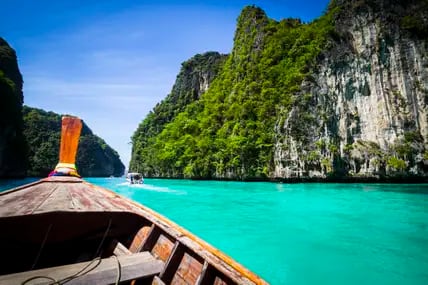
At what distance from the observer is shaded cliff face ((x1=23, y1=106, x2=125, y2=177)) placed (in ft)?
190

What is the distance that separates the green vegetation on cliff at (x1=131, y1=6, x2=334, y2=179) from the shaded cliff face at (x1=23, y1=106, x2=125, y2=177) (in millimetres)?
32079

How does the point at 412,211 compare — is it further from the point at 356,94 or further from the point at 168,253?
the point at 356,94

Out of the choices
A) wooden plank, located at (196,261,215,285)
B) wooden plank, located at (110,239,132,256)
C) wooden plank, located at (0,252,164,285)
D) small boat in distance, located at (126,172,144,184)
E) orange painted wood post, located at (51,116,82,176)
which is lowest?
small boat in distance, located at (126,172,144,184)

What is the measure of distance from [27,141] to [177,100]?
34.4 m

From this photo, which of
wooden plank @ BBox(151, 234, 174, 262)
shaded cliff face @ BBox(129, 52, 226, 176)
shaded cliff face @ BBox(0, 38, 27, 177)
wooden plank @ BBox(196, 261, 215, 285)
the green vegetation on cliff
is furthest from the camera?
shaded cliff face @ BBox(129, 52, 226, 176)

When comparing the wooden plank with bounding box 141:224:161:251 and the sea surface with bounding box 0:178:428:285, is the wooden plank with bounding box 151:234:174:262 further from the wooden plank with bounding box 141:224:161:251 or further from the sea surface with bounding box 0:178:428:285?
the sea surface with bounding box 0:178:428:285

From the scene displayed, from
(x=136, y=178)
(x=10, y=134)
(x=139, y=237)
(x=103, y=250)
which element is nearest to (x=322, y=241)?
(x=139, y=237)

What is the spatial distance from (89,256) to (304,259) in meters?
4.56

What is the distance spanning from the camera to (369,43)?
28812 mm

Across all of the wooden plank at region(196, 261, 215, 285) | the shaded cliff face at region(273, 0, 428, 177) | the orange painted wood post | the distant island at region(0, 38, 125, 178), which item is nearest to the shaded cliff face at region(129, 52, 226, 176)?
the distant island at region(0, 38, 125, 178)

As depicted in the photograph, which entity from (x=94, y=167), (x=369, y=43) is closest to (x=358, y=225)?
(x=369, y=43)

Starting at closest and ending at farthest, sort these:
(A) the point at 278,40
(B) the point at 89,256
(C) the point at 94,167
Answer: (B) the point at 89,256
(A) the point at 278,40
(C) the point at 94,167

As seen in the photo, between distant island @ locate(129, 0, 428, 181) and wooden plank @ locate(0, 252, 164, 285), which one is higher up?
distant island @ locate(129, 0, 428, 181)

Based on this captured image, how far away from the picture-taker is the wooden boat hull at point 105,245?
5.84ft
